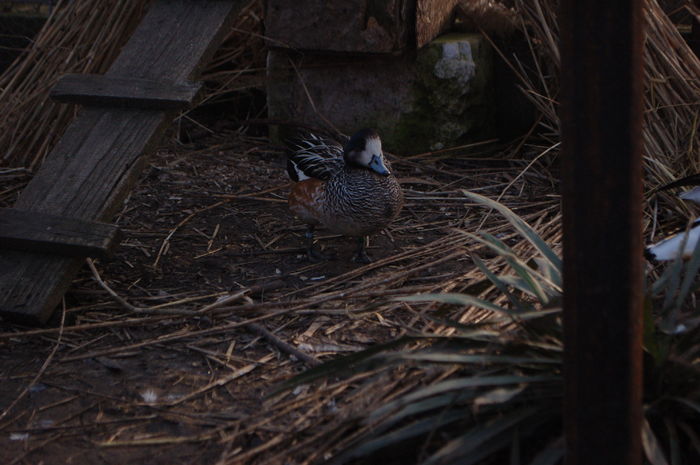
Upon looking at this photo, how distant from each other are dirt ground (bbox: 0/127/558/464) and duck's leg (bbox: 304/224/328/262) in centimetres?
6

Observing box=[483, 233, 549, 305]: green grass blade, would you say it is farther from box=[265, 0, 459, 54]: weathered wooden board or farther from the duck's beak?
box=[265, 0, 459, 54]: weathered wooden board

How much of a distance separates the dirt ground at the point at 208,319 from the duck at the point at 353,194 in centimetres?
16

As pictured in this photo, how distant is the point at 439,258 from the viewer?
11.5ft

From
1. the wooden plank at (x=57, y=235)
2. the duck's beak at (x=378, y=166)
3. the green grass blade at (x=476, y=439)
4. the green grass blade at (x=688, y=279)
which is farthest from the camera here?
the duck's beak at (x=378, y=166)

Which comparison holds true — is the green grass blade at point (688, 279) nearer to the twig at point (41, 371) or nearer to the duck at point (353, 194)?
the duck at point (353, 194)

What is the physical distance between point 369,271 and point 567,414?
1.88 m

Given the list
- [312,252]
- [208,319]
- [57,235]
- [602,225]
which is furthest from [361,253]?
[602,225]

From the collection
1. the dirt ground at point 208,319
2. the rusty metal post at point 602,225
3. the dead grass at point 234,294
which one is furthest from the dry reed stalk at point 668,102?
the rusty metal post at point 602,225

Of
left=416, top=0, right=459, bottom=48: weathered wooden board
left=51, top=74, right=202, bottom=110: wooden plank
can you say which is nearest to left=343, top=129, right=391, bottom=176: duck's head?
left=51, top=74, right=202, bottom=110: wooden plank

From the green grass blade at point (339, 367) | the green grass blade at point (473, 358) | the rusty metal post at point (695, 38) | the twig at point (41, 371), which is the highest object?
the rusty metal post at point (695, 38)

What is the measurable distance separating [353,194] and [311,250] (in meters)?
0.38

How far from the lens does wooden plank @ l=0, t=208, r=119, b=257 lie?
301 centimetres

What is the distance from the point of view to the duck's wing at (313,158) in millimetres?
3762

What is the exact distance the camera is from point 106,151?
11.0ft
